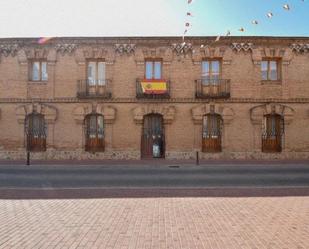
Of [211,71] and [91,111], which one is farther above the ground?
[211,71]

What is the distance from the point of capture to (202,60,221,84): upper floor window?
21719 millimetres

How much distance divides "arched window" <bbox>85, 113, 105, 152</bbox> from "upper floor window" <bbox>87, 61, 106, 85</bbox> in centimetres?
216

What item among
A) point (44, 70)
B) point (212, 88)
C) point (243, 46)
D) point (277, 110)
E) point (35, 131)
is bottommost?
point (35, 131)

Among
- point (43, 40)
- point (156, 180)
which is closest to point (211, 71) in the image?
point (43, 40)

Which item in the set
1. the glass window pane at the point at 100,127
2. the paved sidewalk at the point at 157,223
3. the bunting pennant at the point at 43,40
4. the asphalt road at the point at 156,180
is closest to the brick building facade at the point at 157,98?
the glass window pane at the point at 100,127

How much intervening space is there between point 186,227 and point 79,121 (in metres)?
16.3

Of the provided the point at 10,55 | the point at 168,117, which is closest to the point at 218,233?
the point at 168,117

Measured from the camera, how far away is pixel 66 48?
71.0 feet

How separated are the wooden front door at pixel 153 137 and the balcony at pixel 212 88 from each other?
305cm

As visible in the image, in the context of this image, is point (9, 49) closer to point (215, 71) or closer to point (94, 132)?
point (94, 132)

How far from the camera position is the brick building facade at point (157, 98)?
70.2 ft

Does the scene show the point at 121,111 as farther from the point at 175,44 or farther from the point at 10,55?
the point at 10,55

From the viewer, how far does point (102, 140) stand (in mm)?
21734

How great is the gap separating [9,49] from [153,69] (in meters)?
9.44
